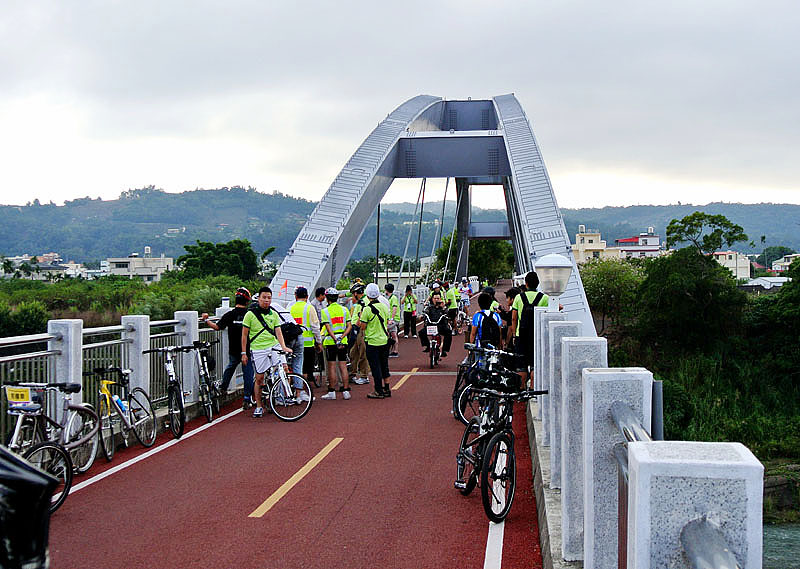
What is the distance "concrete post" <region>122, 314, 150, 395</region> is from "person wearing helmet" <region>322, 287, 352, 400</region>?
138 inches

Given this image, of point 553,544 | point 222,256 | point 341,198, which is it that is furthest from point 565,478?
point 222,256

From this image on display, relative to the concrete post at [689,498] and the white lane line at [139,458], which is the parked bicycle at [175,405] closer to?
the white lane line at [139,458]

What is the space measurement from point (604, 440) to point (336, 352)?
10081 millimetres

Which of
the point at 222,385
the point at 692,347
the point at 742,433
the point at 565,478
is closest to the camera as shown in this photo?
the point at 565,478

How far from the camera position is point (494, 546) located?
5969 millimetres

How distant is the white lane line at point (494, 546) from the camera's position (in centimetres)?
559

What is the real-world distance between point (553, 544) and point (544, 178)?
72.1 feet

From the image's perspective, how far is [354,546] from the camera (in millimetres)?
5961

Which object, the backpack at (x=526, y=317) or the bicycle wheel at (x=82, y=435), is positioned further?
the backpack at (x=526, y=317)

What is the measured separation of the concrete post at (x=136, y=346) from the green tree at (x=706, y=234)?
103 ft

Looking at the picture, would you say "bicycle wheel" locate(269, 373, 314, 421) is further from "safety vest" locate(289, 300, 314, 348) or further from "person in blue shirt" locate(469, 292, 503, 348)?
"person in blue shirt" locate(469, 292, 503, 348)

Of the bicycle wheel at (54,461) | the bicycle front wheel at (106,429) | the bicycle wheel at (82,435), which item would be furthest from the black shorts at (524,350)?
the bicycle wheel at (54,461)

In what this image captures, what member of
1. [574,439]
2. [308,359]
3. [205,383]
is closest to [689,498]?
[574,439]

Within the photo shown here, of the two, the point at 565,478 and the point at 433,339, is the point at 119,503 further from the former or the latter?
the point at 433,339
